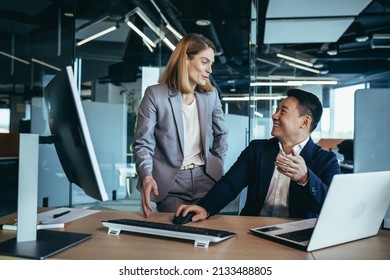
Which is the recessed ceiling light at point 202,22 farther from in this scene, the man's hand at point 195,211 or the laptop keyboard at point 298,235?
the laptop keyboard at point 298,235

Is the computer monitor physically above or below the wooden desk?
above

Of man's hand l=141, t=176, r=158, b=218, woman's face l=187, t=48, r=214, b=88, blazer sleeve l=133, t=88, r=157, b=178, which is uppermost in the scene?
woman's face l=187, t=48, r=214, b=88

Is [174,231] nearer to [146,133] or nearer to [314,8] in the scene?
[146,133]

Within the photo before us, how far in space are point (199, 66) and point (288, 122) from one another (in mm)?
476

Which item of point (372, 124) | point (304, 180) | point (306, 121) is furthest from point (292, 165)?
point (372, 124)

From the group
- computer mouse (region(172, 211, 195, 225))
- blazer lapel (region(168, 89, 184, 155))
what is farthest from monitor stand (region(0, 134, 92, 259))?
blazer lapel (region(168, 89, 184, 155))

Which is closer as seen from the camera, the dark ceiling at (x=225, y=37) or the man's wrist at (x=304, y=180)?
the man's wrist at (x=304, y=180)

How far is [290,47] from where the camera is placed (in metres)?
3.86

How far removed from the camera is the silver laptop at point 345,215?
83cm

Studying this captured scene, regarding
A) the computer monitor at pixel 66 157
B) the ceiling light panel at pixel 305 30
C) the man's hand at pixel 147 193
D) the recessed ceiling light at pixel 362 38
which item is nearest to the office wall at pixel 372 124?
the man's hand at pixel 147 193

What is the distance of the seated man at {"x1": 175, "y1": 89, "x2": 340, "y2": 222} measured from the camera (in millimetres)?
1375

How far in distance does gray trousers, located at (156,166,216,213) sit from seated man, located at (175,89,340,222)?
7.6 inches

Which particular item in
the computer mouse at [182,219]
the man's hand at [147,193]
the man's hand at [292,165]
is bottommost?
the computer mouse at [182,219]

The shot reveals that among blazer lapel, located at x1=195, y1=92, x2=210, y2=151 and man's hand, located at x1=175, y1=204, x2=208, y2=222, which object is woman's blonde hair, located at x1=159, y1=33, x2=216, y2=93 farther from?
man's hand, located at x1=175, y1=204, x2=208, y2=222
